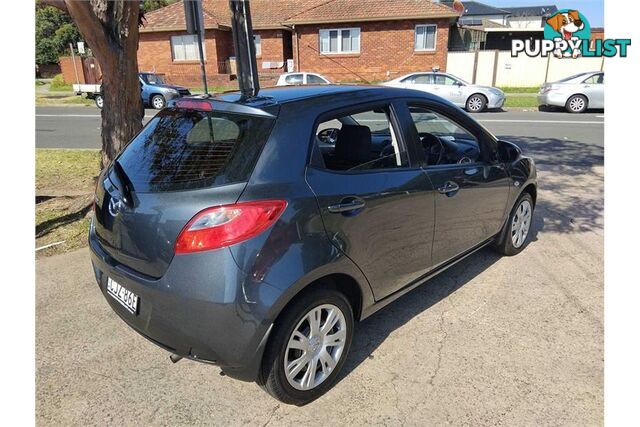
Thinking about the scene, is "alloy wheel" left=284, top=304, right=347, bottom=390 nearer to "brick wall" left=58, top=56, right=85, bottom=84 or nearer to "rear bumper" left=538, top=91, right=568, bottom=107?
"rear bumper" left=538, top=91, right=568, bottom=107

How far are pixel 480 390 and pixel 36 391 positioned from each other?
2.63m

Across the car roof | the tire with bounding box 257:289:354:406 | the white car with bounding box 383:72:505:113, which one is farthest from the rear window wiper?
the white car with bounding box 383:72:505:113

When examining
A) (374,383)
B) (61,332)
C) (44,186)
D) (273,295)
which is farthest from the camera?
(44,186)

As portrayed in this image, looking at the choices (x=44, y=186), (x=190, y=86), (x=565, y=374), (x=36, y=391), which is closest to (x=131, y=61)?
(x=44, y=186)

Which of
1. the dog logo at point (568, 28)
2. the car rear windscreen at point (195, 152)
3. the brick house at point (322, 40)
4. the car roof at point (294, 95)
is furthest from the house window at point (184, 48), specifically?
the car rear windscreen at point (195, 152)

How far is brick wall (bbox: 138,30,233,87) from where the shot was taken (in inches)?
1067

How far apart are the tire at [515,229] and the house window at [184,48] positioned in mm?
27608

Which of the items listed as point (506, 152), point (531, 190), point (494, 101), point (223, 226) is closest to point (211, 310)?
point (223, 226)

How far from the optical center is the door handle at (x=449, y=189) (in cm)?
311

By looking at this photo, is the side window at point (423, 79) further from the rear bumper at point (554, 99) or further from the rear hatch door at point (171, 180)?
the rear hatch door at point (171, 180)

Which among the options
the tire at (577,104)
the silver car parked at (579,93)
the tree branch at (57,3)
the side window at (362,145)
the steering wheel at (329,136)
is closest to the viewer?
the side window at (362,145)

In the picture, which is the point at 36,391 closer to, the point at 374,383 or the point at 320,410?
the point at 320,410

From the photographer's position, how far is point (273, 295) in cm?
210

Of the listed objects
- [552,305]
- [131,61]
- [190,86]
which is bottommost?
[552,305]
